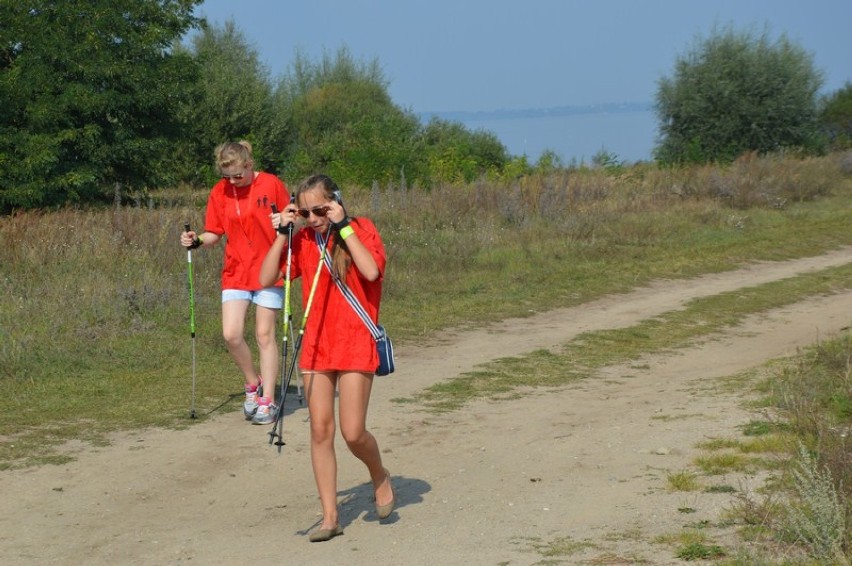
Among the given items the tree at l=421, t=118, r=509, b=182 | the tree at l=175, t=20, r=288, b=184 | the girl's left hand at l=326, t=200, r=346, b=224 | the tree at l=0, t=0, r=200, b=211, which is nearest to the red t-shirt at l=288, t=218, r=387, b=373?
the girl's left hand at l=326, t=200, r=346, b=224

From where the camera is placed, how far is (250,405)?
9258 millimetres

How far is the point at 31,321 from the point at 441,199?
11.2 m

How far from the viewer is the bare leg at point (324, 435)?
6184 millimetres

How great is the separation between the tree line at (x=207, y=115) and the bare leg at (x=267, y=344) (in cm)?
952

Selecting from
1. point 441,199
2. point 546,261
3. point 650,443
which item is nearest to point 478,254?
point 546,261

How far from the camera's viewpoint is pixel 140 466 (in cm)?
805

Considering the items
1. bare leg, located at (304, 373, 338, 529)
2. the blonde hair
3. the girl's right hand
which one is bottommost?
bare leg, located at (304, 373, 338, 529)

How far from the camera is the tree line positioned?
2523 cm

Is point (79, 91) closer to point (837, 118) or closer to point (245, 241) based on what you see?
point (245, 241)

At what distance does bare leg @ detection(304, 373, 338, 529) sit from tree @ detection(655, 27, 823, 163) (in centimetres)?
3452

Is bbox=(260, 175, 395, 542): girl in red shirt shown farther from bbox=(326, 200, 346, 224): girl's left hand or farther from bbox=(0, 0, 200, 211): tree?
bbox=(0, 0, 200, 211): tree

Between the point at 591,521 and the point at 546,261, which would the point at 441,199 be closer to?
the point at 546,261

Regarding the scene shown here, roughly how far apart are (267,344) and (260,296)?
358 mm

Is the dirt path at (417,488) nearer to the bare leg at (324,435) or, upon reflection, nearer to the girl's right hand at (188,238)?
the bare leg at (324,435)
